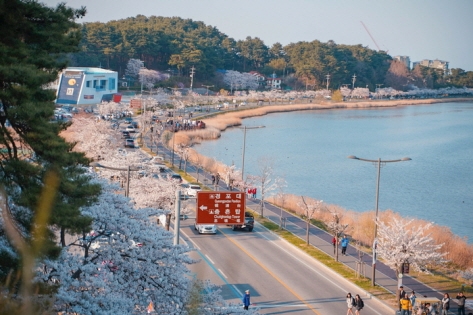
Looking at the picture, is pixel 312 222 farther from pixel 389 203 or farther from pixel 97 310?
pixel 97 310

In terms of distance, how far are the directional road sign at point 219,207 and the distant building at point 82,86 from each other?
50430mm

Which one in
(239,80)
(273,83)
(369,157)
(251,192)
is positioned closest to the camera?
(251,192)

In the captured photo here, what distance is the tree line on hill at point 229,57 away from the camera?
94.8m

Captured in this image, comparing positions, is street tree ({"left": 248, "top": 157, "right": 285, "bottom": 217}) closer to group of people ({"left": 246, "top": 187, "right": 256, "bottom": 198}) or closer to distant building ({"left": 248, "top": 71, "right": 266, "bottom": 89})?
group of people ({"left": 246, "top": 187, "right": 256, "bottom": 198})

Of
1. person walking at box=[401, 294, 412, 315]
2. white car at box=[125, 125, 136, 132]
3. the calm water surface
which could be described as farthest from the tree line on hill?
person walking at box=[401, 294, 412, 315]

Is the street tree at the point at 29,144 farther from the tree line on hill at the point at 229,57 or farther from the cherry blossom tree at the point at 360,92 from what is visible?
the cherry blossom tree at the point at 360,92

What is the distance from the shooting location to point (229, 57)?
120000 millimetres

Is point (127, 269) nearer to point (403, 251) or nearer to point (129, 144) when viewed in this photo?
point (403, 251)

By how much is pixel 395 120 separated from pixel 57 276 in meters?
84.9

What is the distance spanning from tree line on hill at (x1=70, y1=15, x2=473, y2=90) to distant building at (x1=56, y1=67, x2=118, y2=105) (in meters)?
12.7

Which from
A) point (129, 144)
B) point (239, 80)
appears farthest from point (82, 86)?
point (239, 80)

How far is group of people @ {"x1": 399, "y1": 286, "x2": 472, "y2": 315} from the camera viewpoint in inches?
664

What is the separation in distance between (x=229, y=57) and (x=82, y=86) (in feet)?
179

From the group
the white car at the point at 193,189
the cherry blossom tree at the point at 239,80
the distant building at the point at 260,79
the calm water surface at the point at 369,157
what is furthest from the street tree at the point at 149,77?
the white car at the point at 193,189
